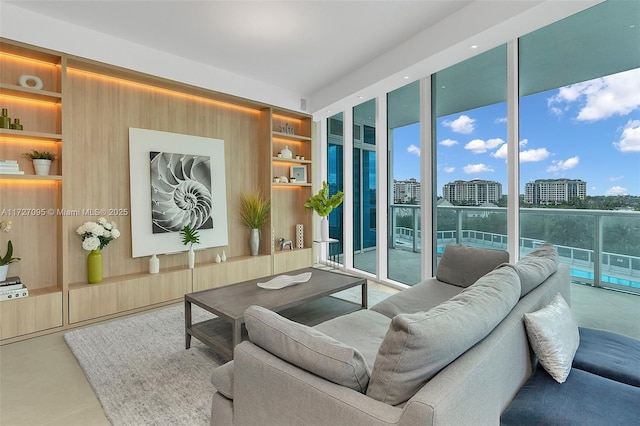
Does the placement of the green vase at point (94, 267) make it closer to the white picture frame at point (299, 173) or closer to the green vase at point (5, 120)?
the green vase at point (5, 120)

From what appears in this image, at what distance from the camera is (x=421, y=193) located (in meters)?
4.16

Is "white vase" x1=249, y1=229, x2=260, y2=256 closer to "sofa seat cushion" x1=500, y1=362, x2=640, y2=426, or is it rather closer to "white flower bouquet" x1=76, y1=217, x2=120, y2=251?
"white flower bouquet" x1=76, y1=217, x2=120, y2=251

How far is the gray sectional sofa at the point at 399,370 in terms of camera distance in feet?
3.32

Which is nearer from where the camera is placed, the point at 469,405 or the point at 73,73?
the point at 469,405

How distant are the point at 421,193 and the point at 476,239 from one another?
857mm

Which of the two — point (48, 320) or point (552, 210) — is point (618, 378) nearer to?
point (552, 210)

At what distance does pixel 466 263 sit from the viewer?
9.91ft

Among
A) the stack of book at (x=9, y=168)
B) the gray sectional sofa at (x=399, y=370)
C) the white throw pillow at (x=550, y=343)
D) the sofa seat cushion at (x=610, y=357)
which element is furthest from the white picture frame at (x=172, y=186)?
the sofa seat cushion at (x=610, y=357)

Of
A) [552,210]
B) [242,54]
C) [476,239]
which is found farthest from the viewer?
[242,54]

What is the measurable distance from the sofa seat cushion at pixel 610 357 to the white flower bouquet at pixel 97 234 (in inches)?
161

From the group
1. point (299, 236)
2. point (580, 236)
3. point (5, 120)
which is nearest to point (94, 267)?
point (5, 120)

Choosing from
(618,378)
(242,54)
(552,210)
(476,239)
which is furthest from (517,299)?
(242,54)

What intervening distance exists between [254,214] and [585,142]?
3.95 m

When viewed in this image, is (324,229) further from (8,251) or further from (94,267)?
(8,251)
